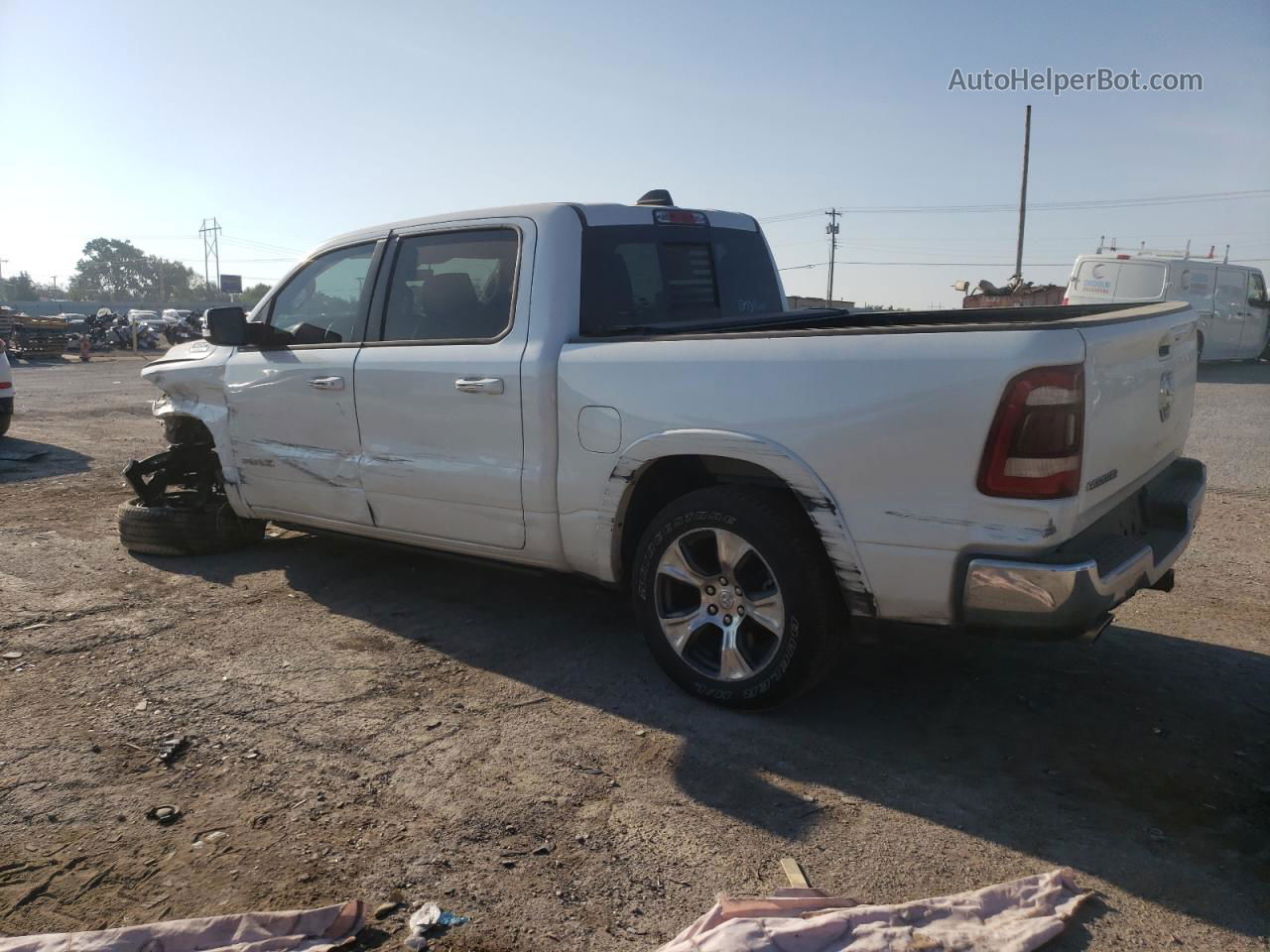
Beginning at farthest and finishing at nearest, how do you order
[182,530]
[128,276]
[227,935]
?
[128,276]
[182,530]
[227,935]

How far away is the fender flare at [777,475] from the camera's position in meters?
3.25

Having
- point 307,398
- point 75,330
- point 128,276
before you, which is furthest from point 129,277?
point 307,398

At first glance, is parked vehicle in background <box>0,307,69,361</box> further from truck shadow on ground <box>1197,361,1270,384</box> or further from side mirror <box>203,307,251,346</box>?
truck shadow on ground <box>1197,361,1270,384</box>

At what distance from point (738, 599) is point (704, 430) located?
643 millimetres

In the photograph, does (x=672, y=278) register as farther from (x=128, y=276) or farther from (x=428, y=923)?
(x=128, y=276)

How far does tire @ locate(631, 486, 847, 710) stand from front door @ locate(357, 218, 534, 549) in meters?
0.78

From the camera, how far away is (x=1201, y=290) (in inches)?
730

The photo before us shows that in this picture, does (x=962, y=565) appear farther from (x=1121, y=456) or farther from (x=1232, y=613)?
(x=1232, y=613)

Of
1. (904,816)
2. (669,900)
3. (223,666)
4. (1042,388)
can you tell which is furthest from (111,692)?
(1042,388)

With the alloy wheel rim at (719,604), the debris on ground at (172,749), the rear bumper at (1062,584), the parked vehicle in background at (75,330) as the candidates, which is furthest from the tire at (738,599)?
the parked vehicle in background at (75,330)

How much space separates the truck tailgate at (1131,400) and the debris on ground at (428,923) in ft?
7.17

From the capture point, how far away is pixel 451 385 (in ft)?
14.1

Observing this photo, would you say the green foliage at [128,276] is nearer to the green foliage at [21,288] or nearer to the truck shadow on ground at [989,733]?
the green foliage at [21,288]

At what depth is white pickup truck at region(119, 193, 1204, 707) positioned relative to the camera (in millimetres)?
2934
